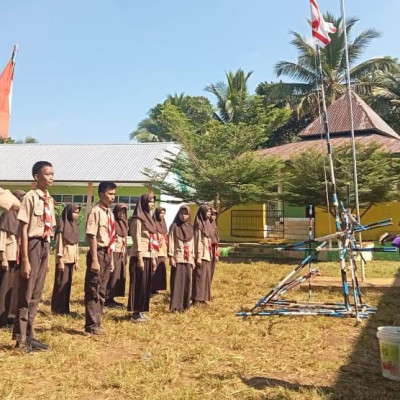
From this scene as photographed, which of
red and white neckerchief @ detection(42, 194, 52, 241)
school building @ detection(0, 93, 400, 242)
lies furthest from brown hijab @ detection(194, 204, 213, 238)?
school building @ detection(0, 93, 400, 242)

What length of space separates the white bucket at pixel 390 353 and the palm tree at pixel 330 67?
23.7m

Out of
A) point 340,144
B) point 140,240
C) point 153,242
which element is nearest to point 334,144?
point 340,144

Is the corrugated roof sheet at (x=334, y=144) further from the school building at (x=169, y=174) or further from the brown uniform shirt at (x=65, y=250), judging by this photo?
the brown uniform shirt at (x=65, y=250)

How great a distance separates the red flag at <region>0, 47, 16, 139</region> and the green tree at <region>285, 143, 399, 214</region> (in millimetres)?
10494

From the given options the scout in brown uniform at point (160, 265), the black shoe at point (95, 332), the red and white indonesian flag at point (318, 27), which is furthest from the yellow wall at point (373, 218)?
the black shoe at point (95, 332)

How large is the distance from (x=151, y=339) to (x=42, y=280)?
1.40 m

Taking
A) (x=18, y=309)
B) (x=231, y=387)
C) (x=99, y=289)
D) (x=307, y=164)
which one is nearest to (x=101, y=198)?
(x=99, y=289)

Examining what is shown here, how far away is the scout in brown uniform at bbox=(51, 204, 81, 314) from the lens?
646cm

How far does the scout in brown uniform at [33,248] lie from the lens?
14.1 feet

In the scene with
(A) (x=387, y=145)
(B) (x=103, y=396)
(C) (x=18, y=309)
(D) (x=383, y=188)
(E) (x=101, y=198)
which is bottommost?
(B) (x=103, y=396)

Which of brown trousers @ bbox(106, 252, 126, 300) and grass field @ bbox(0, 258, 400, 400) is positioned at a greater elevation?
brown trousers @ bbox(106, 252, 126, 300)

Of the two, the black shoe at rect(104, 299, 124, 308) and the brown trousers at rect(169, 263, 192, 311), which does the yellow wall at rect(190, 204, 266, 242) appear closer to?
the black shoe at rect(104, 299, 124, 308)

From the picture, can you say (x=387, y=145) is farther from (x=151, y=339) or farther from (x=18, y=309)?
(x=18, y=309)

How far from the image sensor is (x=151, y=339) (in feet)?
16.5
